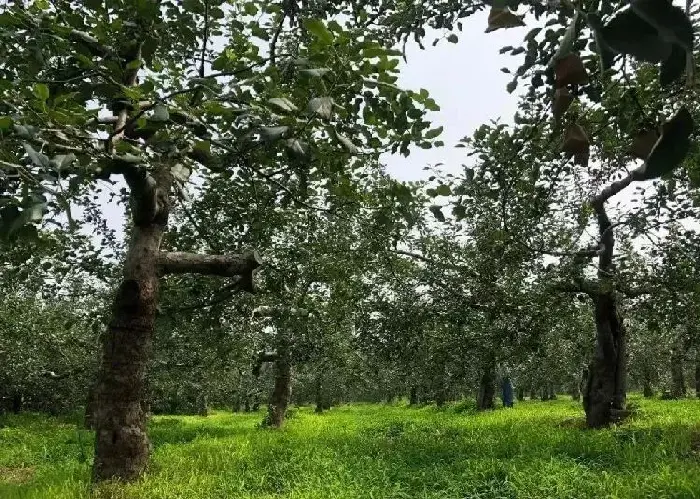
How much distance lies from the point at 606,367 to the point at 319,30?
14.4 m

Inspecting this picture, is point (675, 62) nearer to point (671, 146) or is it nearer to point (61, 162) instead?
point (671, 146)

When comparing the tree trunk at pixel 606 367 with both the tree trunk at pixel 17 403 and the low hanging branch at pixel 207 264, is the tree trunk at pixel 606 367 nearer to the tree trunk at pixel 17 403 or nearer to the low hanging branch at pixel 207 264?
the low hanging branch at pixel 207 264

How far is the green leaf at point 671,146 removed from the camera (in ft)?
2.66

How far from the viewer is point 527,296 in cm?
1205

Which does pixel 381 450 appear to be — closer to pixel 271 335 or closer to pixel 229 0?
pixel 271 335

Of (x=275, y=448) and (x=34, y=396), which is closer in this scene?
(x=275, y=448)

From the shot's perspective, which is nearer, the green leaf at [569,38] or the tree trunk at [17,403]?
the green leaf at [569,38]

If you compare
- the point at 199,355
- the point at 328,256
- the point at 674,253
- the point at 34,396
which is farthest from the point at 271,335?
the point at 34,396

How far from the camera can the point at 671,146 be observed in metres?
0.82

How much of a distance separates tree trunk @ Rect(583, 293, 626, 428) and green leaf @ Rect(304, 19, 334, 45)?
44.5 feet

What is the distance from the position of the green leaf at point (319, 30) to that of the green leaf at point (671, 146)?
1.41m

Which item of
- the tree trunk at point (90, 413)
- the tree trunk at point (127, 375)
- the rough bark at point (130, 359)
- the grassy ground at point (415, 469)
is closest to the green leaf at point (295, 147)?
the rough bark at point (130, 359)

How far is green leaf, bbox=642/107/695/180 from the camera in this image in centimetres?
81

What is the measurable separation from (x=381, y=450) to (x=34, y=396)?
33314 millimetres
